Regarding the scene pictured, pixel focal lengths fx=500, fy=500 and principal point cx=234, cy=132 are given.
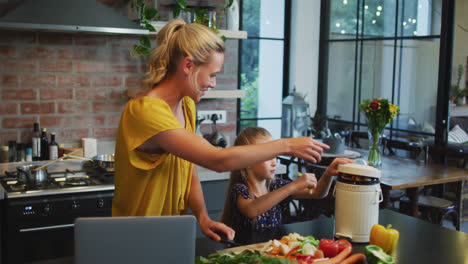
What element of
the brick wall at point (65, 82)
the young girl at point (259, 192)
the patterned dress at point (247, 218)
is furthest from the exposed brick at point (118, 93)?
the patterned dress at point (247, 218)

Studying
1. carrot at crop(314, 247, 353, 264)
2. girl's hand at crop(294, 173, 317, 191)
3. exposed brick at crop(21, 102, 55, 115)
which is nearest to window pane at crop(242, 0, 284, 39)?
exposed brick at crop(21, 102, 55, 115)

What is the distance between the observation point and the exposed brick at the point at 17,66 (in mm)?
3156

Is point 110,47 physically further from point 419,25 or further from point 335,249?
point 419,25

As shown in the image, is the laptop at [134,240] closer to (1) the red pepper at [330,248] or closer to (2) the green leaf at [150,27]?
(1) the red pepper at [330,248]

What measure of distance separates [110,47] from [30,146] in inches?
33.8

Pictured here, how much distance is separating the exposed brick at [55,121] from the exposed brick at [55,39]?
0.49 meters

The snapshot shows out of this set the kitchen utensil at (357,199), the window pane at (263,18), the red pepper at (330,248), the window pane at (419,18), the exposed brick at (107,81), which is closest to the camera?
the red pepper at (330,248)

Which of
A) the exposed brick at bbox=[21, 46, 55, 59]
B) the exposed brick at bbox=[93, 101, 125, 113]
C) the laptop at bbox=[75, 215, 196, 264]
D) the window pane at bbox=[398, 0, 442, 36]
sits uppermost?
the window pane at bbox=[398, 0, 442, 36]

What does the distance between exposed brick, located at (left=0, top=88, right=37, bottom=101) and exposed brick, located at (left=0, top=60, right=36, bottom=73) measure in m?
0.13

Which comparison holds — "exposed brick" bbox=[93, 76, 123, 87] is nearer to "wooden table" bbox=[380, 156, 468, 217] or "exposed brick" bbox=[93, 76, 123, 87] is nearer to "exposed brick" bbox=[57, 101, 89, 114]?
"exposed brick" bbox=[57, 101, 89, 114]

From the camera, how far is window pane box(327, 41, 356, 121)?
566 cm

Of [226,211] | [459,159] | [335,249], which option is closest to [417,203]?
[459,159]

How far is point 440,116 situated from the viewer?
4.71 meters

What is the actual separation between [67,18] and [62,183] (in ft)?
3.22
